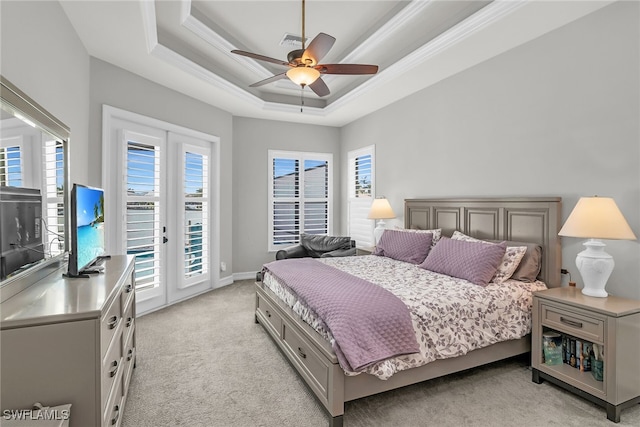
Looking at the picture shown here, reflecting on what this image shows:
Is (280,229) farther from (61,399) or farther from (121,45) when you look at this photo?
(61,399)

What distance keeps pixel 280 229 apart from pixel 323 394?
418cm

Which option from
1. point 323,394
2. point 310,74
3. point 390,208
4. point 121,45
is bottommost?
point 323,394

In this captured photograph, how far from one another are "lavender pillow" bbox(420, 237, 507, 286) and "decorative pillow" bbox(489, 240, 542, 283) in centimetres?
23

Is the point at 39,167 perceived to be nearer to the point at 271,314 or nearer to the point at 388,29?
the point at 271,314

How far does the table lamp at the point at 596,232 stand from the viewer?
7.52ft

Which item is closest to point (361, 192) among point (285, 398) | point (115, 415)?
point (285, 398)

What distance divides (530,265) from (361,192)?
3274 mm

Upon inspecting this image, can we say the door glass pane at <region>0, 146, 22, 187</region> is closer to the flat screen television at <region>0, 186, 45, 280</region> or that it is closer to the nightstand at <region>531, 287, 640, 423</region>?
the flat screen television at <region>0, 186, 45, 280</region>

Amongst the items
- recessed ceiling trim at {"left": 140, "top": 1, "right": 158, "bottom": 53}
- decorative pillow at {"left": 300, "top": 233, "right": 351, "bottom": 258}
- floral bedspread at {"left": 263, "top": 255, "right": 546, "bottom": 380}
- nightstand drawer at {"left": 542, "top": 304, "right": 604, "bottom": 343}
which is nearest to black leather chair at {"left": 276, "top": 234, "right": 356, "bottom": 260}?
decorative pillow at {"left": 300, "top": 233, "right": 351, "bottom": 258}

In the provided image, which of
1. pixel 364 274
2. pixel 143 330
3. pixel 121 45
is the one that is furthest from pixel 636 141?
pixel 143 330

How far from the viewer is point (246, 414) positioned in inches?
85.4

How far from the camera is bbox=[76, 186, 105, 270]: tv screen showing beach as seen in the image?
6.35 ft

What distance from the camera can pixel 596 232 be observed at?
2.31 meters

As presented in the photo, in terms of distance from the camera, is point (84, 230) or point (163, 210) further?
point (163, 210)
